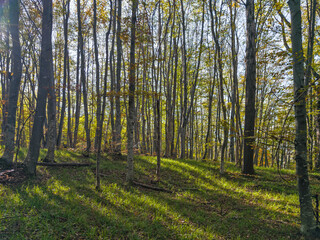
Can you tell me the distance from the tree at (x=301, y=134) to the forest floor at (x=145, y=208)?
94 centimetres

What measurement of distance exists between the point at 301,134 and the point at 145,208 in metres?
3.86

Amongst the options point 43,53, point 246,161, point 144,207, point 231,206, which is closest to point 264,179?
point 246,161

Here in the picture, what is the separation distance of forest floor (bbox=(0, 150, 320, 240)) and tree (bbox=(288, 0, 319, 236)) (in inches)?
37.0

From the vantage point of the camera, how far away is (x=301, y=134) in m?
3.36

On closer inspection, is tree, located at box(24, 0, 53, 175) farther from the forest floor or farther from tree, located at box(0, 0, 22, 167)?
tree, located at box(0, 0, 22, 167)

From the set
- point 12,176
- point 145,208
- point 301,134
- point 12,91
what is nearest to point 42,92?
point 12,91

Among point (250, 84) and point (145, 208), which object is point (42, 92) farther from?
point (250, 84)

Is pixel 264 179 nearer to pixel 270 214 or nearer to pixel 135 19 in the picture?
pixel 270 214

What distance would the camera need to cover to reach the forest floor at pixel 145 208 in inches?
143

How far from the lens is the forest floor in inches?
143

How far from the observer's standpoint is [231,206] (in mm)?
5594

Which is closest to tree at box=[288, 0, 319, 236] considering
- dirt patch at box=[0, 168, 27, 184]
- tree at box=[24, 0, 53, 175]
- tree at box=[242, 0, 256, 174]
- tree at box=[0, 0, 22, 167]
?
tree at box=[242, 0, 256, 174]

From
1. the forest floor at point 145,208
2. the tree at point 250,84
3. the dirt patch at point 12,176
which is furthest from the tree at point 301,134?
the dirt patch at point 12,176

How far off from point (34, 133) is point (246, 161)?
8.40 m
